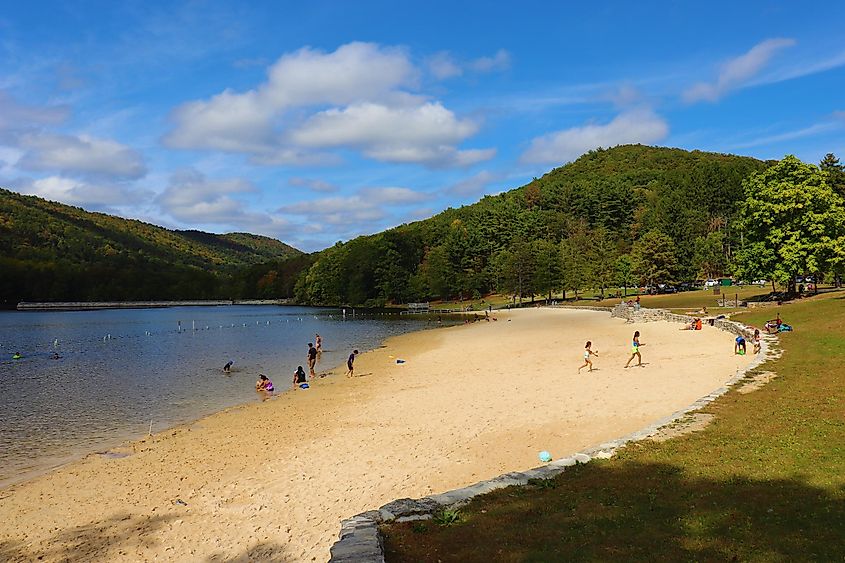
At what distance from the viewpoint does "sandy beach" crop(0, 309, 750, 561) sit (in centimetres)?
1173

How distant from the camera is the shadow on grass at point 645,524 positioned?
7062 millimetres

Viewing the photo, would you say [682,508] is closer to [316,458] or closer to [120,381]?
[316,458]

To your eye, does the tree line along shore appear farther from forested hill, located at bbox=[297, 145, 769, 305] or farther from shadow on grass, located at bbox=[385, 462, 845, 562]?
shadow on grass, located at bbox=[385, 462, 845, 562]

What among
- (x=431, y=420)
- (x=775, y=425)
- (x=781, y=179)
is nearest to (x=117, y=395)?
(x=431, y=420)

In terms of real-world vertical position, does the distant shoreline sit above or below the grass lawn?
above

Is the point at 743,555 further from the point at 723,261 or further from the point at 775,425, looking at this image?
the point at 723,261

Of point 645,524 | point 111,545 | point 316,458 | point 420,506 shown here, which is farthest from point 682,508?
point 111,545

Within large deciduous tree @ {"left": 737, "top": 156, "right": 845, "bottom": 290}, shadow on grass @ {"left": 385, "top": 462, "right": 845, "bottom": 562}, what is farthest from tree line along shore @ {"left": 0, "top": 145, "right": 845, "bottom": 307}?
shadow on grass @ {"left": 385, "top": 462, "right": 845, "bottom": 562}

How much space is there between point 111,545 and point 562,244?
106 meters

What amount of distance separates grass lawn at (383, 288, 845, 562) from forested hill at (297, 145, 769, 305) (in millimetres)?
85240

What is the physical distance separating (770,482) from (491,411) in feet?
38.7

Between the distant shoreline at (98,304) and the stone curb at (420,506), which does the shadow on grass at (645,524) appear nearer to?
the stone curb at (420,506)

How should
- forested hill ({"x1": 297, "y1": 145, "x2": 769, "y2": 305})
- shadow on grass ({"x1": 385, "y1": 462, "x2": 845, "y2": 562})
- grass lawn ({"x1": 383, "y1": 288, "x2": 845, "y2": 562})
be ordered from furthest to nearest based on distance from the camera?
forested hill ({"x1": 297, "y1": 145, "x2": 769, "y2": 305}) < grass lawn ({"x1": 383, "y1": 288, "x2": 845, "y2": 562}) < shadow on grass ({"x1": 385, "y1": 462, "x2": 845, "y2": 562})

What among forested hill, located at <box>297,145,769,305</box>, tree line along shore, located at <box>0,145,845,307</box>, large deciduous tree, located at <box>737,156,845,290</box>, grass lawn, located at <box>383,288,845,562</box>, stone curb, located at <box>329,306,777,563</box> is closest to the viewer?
grass lawn, located at <box>383,288,845,562</box>
